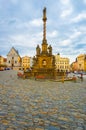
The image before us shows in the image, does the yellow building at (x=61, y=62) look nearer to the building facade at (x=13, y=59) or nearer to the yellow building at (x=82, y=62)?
the yellow building at (x=82, y=62)

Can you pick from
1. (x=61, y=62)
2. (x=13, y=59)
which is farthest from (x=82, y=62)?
(x=13, y=59)

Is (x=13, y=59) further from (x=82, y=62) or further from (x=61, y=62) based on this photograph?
(x=61, y=62)

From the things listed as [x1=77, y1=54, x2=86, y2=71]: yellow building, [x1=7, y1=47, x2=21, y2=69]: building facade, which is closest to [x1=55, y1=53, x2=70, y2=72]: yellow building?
[x1=77, y1=54, x2=86, y2=71]: yellow building

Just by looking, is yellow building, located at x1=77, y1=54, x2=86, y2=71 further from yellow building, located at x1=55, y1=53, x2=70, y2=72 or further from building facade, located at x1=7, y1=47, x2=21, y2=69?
building facade, located at x1=7, y1=47, x2=21, y2=69

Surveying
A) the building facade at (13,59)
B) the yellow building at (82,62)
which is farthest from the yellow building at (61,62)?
the building facade at (13,59)

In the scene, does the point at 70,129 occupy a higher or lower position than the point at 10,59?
lower

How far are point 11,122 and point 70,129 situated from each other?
2.11 m

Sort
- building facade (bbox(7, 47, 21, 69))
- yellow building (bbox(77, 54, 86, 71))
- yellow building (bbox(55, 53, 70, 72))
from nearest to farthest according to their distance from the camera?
building facade (bbox(7, 47, 21, 69))
yellow building (bbox(77, 54, 86, 71))
yellow building (bbox(55, 53, 70, 72))

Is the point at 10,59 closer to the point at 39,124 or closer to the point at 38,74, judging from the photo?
the point at 38,74

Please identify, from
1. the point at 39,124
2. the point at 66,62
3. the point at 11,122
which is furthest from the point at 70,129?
the point at 66,62

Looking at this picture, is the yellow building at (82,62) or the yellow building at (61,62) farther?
the yellow building at (61,62)

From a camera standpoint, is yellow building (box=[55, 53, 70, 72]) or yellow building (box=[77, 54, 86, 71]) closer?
yellow building (box=[77, 54, 86, 71])

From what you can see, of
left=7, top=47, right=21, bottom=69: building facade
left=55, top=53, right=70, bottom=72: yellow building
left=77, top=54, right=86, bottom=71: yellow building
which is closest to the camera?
left=7, top=47, right=21, bottom=69: building facade

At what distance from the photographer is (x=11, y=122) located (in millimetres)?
6938
